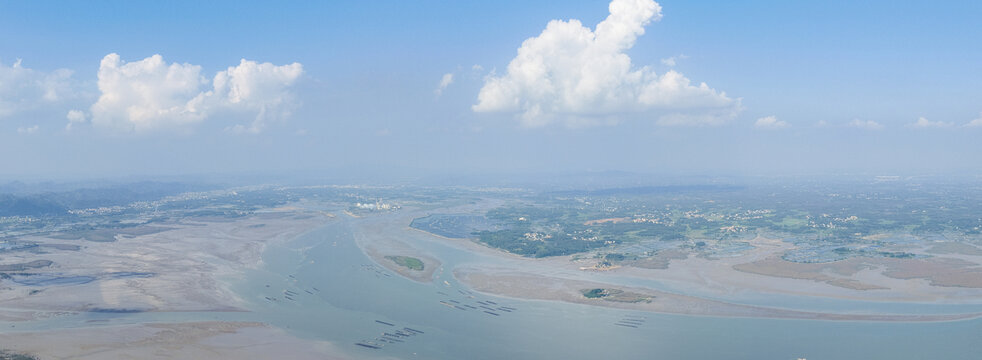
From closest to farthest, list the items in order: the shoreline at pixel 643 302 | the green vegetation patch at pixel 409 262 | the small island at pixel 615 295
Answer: the shoreline at pixel 643 302 < the small island at pixel 615 295 < the green vegetation patch at pixel 409 262

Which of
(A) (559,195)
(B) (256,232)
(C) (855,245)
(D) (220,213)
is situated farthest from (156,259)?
(A) (559,195)

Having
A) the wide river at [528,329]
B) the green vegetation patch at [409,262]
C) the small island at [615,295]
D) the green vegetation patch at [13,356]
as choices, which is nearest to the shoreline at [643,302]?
the small island at [615,295]

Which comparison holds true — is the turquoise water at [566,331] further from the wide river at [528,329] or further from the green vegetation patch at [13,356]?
the green vegetation patch at [13,356]

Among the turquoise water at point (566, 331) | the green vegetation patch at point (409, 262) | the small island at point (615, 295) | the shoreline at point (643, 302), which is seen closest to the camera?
the turquoise water at point (566, 331)

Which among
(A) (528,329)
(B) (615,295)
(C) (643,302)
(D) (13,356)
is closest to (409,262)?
(B) (615,295)

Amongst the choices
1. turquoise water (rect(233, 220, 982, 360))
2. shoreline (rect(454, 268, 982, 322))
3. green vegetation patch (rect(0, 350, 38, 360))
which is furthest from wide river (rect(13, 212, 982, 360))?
green vegetation patch (rect(0, 350, 38, 360))

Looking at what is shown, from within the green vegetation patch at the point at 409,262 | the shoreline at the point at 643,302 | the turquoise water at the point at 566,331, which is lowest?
the turquoise water at the point at 566,331
